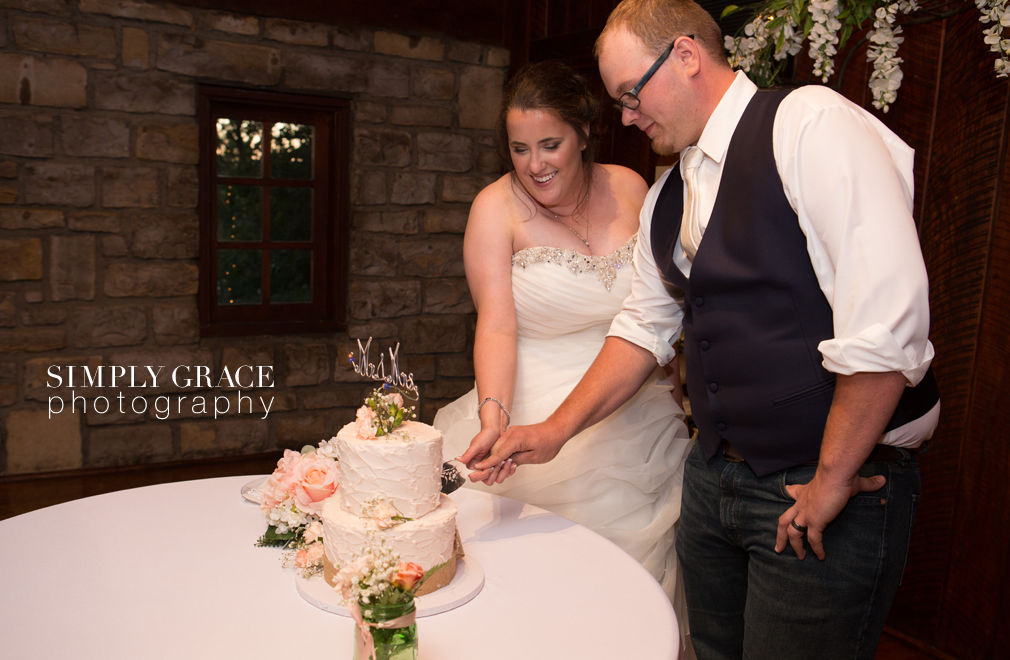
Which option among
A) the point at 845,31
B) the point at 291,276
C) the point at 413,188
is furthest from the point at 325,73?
the point at 845,31

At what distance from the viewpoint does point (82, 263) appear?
12.2 feet

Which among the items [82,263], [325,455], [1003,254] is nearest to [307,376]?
[82,263]

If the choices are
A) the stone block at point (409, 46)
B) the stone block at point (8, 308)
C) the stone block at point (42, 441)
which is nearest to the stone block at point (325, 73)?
the stone block at point (409, 46)

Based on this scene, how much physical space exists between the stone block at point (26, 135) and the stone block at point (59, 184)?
0.06 m

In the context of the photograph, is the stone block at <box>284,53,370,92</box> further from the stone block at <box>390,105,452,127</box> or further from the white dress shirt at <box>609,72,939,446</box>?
the white dress shirt at <box>609,72,939,446</box>

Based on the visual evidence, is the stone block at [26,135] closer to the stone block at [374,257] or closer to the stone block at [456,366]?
the stone block at [374,257]

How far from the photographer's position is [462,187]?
14.6 ft

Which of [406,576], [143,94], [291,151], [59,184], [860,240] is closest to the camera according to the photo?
[406,576]

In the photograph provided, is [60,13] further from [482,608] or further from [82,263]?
[482,608]

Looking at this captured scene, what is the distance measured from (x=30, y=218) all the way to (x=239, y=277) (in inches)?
39.1

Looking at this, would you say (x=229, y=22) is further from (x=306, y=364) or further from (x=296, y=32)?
(x=306, y=364)

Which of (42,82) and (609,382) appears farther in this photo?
(42,82)

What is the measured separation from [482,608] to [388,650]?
27 cm

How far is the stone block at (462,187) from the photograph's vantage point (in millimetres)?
4434
